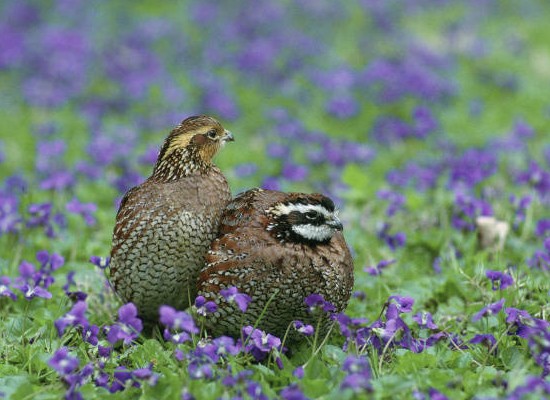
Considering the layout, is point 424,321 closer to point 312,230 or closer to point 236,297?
point 312,230

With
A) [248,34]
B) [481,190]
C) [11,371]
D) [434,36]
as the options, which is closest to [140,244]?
[11,371]

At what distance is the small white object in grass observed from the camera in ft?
24.1

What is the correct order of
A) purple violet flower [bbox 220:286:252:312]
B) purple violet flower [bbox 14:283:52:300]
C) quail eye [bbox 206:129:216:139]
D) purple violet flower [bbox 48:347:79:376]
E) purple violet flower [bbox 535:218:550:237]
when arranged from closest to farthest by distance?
purple violet flower [bbox 48:347:79:376] < purple violet flower [bbox 220:286:252:312] < purple violet flower [bbox 14:283:52:300] < quail eye [bbox 206:129:216:139] < purple violet flower [bbox 535:218:550:237]

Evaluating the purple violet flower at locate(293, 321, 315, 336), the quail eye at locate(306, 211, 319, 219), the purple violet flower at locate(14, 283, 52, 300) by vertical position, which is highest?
the quail eye at locate(306, 211, 319, 219)

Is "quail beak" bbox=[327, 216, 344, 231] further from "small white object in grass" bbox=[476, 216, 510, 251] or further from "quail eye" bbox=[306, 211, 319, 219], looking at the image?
"small white object in grass" bbox=[476, 216, 510, 251]

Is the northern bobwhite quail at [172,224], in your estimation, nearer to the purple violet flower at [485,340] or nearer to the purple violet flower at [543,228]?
the purple violet flower at [485,340]

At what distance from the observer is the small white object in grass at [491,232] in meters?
7.36

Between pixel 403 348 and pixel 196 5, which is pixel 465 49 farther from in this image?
pixel 403 348

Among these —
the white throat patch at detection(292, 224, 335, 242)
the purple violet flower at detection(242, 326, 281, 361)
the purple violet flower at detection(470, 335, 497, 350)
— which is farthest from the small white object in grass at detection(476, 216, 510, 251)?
the purple violet flower at detection(242, 326, 281, 361)

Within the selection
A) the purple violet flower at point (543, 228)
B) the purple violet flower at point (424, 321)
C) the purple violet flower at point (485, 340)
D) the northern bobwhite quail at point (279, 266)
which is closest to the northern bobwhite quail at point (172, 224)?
the northern bobwhite quail at point (279, 266)

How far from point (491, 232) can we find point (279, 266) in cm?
272

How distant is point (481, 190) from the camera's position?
8.76 metres

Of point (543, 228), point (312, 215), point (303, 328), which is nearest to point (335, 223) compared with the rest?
point (312, 215)

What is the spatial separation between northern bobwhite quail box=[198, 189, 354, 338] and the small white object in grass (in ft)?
7.14
